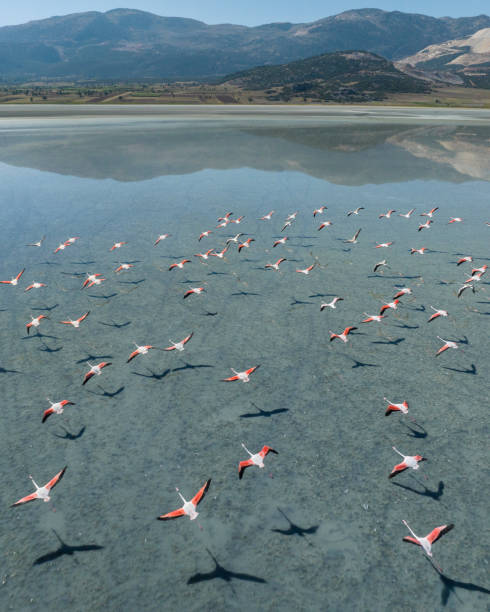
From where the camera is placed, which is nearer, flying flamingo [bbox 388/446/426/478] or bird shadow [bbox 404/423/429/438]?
flying flamingo [bbox 388/446/426/478]

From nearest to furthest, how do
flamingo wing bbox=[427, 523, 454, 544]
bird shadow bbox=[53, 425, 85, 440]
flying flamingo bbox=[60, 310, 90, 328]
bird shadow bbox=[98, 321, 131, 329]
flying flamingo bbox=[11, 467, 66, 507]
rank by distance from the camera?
flamingo wing bbox=[427, 523, 454, 544], flying flamingo bbox=[11, 467, 66, 507], bird shadow bbox=[53, 425, 85, 440], flying flamingo bbox=[60, 310, 90, 328], bird shadow bbox=[98, 321, 131, 329]

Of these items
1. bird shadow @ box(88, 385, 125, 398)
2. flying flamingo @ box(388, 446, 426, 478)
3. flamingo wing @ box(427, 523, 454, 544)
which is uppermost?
bird shadow @ box(88, 385, 125, 398)

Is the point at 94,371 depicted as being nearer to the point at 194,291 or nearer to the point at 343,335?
the point at 194,291

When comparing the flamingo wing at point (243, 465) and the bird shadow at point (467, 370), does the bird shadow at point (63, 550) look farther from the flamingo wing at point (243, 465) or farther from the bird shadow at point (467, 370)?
the bird shadow at point (467, 370)

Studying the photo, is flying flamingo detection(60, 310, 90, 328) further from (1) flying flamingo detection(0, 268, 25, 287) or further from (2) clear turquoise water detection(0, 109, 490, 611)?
(1) flying flamingo detection(0, 268, 25, 287)

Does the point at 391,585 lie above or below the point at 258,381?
below

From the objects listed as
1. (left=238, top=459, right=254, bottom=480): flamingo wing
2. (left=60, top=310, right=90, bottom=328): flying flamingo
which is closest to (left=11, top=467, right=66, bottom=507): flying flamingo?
(left=238, top=459, right=254, bottom=480): flamingo wing

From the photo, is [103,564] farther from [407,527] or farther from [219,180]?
[219,180]

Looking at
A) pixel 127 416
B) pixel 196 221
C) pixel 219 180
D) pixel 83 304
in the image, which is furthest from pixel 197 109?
pixel 127 416

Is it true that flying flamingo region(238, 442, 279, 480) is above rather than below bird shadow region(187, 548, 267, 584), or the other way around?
above
